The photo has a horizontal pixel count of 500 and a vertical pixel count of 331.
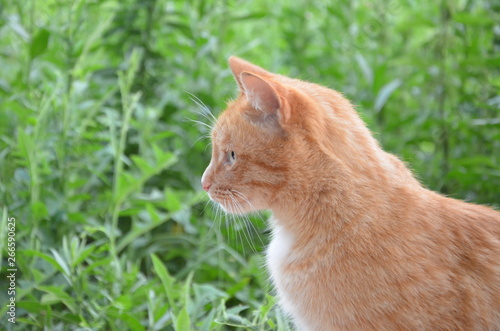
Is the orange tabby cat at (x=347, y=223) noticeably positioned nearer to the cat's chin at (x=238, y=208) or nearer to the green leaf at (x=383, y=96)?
the cat's chin at (x=238, y=208)

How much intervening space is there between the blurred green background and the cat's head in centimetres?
27

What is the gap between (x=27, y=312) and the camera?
197cm

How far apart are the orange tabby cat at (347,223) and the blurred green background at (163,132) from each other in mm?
216

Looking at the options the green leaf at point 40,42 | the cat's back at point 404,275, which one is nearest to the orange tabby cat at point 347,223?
the cat's back at point 404,275

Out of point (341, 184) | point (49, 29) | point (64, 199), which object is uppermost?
point (341, 184)

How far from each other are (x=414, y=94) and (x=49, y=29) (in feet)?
6.07

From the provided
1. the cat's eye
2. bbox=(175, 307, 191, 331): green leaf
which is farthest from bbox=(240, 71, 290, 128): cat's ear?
bbox=(175, 307, 191, 331): green leaf

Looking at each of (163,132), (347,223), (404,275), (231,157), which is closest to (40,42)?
(163,132)

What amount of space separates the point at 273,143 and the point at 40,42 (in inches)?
48.4

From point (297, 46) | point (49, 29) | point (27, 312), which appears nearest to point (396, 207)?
point (27, 312)

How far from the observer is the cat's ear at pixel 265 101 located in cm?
147

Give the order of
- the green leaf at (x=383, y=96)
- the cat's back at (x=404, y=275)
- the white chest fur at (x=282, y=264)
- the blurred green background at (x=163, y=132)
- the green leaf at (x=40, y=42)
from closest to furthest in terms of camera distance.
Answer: the cat's back at (x=404, y=275) → the white chest fur at (x=282, y=264) → the blurred green background at (x=163, y=132) → the green leaf at (x=40, y=42) → the green leaf at (x=383, y=96)

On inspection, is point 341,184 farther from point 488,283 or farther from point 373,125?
point 373,125

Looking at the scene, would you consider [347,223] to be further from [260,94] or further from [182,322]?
[182,322]
